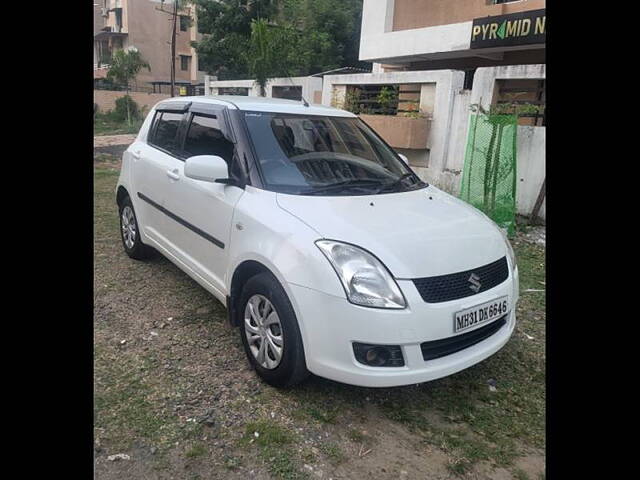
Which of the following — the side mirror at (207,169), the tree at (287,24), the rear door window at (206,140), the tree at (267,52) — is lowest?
the side mirror at (207,169)

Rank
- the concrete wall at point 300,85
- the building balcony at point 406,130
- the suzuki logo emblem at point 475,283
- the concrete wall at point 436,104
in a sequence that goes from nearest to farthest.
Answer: the suzuki logo emblem at point 475,283 → the concrete wall at point 436,104 → the building balcony at point 406,130 → the concrete wall at point 300,85

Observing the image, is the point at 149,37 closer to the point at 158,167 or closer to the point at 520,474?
the point at 158,167

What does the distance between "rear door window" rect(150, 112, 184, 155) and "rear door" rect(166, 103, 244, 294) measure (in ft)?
0.63

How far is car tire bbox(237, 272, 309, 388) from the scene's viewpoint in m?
2.63

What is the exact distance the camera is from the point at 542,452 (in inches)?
101

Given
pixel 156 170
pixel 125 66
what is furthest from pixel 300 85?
pixel 125 66

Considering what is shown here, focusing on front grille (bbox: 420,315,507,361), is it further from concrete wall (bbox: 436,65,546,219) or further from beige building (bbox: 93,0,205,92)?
beige building (bbox: 93,0,205,92)

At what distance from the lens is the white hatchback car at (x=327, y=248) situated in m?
2.47

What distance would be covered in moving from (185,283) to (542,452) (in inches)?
127

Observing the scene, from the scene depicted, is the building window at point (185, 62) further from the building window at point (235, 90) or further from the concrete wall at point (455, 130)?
the concrete wall at point (455, 130)

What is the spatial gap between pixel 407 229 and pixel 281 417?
1266mm

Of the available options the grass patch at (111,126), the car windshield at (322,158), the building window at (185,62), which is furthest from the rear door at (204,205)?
the building window at (185,62)

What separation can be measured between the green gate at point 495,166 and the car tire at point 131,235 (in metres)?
4.42
